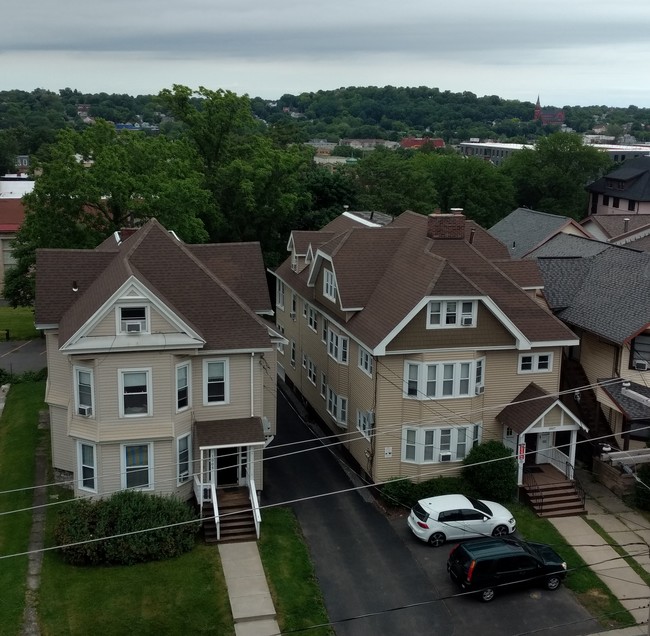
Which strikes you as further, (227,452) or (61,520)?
(227,452)

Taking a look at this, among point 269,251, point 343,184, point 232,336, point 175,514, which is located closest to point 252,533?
point 175,514

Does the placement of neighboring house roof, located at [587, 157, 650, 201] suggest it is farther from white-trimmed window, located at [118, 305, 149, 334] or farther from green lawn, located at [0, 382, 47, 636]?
white-trimmed window, located at [118, 305, 149, 334]

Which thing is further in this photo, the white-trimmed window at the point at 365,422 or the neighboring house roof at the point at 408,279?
the white-trimmed window at the point at 365,422

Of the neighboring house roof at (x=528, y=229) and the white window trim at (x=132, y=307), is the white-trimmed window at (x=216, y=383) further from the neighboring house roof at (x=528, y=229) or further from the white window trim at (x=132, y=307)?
the neighboring house roof at (x=528, y=229)

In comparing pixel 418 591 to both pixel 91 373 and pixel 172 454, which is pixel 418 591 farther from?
pixel 91 373

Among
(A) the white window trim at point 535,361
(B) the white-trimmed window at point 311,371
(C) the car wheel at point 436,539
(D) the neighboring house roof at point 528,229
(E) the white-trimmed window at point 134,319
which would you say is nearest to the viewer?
(E) the white-trimmed window at point 134,319

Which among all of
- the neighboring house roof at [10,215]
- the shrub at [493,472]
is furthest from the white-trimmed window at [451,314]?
the neighboring house roof at [10,215]
